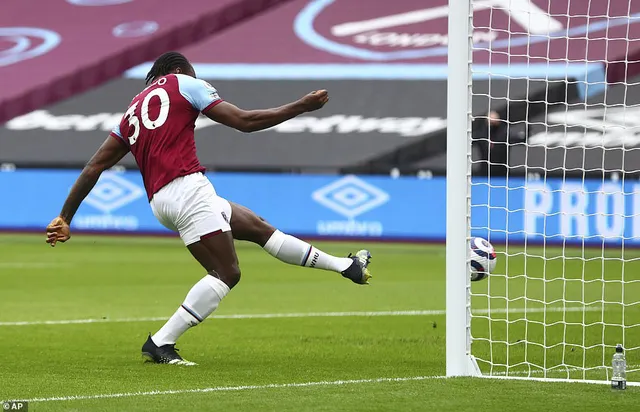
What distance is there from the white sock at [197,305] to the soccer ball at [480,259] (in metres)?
1.49

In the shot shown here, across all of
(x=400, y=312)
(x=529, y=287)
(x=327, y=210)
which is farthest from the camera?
(x=327, y=210)

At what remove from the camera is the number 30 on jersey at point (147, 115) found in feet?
25.1

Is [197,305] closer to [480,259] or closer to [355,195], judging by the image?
[480,259]

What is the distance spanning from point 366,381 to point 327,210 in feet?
46.0

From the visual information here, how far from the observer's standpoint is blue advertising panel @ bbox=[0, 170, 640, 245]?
63.7 ft

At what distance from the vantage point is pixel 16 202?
22.3m

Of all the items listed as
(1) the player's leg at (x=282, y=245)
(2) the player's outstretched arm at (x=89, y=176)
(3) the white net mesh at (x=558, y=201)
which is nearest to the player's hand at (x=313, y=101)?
(3) the white net mesh at (x=558, y=201)

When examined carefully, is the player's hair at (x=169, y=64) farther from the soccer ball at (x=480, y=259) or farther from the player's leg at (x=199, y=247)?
the soccer ball at (x=480, y=259)

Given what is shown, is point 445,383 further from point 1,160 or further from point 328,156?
point 1,160

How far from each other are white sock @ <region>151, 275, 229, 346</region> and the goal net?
1547 mm

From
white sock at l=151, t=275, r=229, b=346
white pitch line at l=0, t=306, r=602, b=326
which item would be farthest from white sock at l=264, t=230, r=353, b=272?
white pitch line at l=0, t=306, r=602, b=326

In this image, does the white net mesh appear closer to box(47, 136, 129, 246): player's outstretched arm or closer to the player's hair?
the player's hair

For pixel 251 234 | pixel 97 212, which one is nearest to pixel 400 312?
pixel 251 234

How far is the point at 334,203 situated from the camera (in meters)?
20.8
